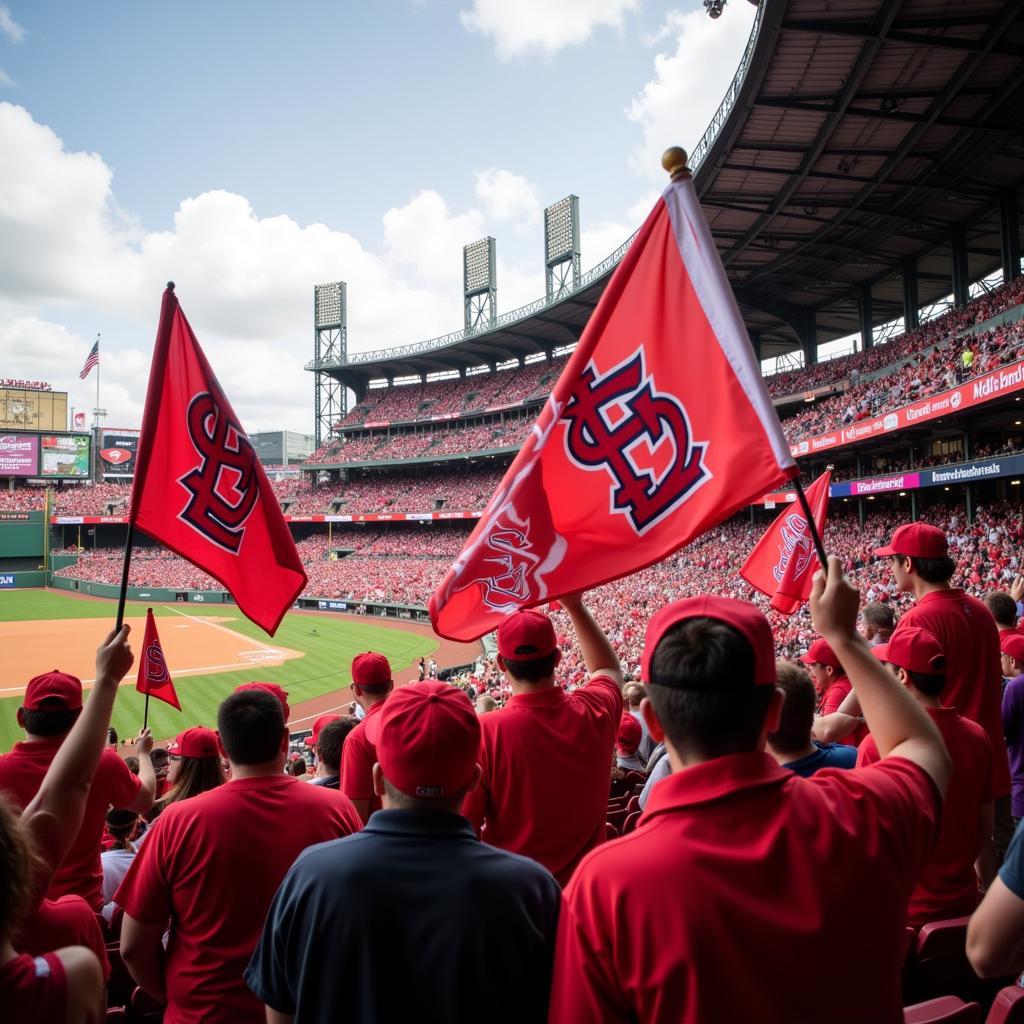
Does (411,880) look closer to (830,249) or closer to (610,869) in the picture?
(610,869)

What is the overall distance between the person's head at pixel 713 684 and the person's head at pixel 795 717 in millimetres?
1762

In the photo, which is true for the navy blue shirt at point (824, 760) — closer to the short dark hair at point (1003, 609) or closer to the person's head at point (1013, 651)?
the person's head at point (1013, 651)

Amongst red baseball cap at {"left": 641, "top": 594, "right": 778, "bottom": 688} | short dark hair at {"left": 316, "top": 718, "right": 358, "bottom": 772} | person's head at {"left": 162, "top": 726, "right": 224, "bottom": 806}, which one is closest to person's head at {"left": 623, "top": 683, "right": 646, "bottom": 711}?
short dark hair at {"left": 316, "top": 718, "right": 358, "bottom": 772}

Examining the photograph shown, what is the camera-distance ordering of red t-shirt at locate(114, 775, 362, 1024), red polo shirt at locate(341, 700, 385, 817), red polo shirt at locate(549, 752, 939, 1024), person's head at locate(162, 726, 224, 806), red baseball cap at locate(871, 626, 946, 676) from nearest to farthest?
red polo shirt at locate(549, 752, 939, 1024) < red t-shirt at locate(114, 775, 362, 1024) < red baseball cap at locate(871, 626, 946, 676) < red polo shirt at locate(341, 700, 385, 817) < person's head at locate(162, 726, 224, 806)

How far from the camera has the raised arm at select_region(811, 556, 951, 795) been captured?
184 centimetres

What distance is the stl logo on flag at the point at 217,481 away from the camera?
4395 millimetres

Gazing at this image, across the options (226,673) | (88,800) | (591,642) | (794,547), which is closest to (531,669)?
(591,642)

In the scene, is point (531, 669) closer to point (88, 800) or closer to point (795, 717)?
point (795, 717)

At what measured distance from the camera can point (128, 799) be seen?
401 cm

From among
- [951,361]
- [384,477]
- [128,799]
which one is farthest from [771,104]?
[384,477]


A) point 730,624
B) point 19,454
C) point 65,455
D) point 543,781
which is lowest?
point 543,781

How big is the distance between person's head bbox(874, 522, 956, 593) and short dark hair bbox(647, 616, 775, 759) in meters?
3.22

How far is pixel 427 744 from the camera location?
193 cm

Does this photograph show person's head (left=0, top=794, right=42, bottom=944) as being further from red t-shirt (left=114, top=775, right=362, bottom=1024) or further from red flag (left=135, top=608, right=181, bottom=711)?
red flag (left=135, top=608, right=181, bottom=711)
